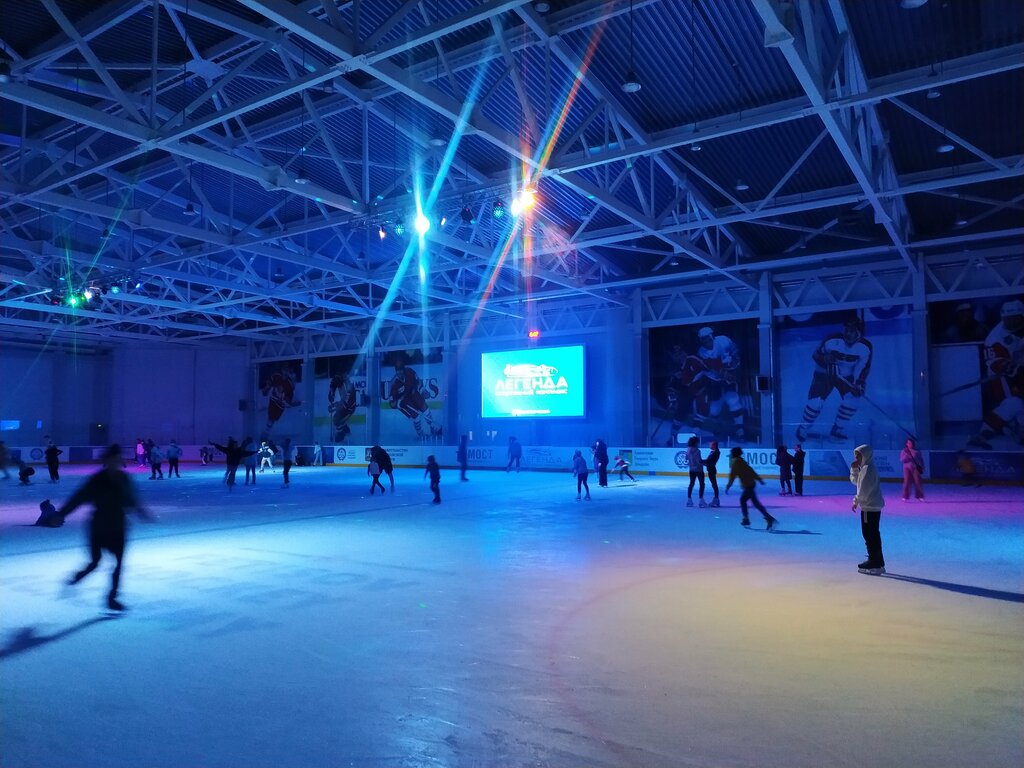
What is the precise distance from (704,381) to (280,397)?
27.1 m

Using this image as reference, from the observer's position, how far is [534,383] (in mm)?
30406

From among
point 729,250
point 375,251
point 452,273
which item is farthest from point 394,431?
point 729,250

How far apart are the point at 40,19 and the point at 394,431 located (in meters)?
27.6

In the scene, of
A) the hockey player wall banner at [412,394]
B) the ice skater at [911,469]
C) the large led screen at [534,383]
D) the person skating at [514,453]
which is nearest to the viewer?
the ice skater at [911,469]

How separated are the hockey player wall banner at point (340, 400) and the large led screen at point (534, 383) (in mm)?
9035

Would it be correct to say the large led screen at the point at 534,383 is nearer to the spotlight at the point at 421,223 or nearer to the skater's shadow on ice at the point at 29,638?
the spotlight at the point at 421,223

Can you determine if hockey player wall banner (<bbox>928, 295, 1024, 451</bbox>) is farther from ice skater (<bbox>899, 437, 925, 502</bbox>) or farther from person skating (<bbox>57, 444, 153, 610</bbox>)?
person skating (<bbox>57, 444, 153, 610</bbox>)

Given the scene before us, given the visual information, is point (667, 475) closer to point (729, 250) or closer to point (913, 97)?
point (729, 250)

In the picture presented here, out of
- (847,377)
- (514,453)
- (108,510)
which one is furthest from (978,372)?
(108,510)

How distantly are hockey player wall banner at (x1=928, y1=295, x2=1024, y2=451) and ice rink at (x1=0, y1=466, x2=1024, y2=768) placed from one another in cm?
1366

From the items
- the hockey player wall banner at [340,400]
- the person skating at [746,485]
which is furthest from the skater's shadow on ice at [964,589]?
the hockey player wall banner at [340,400]

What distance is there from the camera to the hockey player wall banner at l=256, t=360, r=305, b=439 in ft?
134

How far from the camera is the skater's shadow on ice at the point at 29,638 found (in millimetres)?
5078

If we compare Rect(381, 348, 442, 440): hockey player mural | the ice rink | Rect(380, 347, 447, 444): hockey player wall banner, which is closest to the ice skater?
the ice rink
